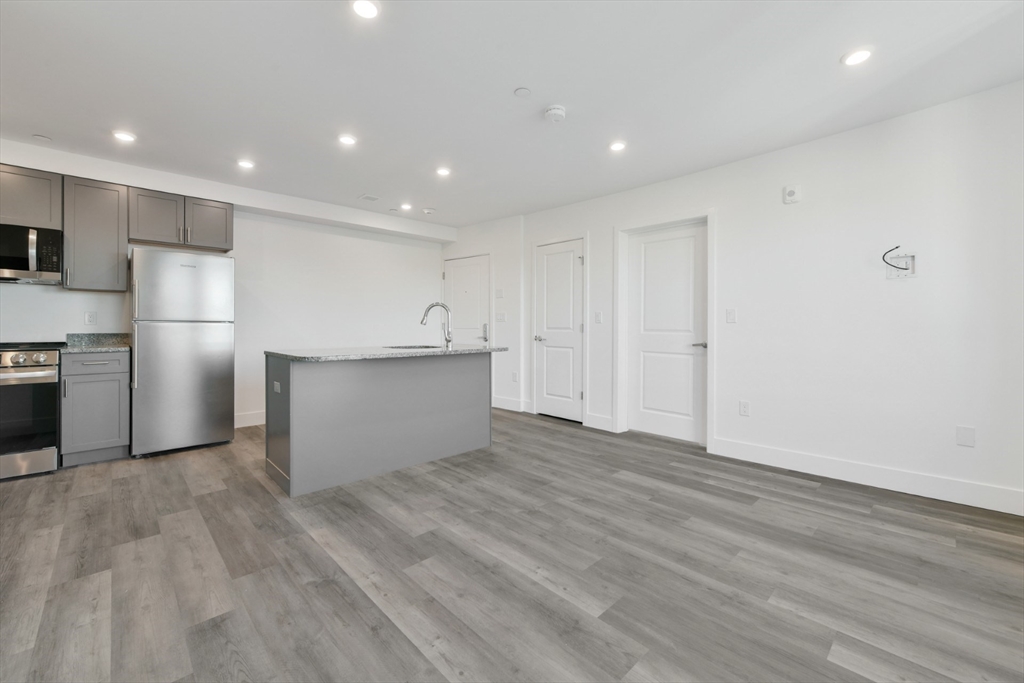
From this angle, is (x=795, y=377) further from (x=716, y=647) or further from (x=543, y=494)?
(x=716, y=647)

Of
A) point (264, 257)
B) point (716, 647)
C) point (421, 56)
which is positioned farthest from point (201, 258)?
point (716, 647)

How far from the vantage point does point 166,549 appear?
6.89ft

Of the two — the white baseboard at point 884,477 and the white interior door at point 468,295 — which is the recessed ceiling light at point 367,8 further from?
the white interior door at point 468,295

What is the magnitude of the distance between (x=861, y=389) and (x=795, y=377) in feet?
1.38

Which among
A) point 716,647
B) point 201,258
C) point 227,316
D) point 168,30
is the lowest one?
point 716,647

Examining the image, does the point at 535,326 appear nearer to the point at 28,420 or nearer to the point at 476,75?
the point at 476,75

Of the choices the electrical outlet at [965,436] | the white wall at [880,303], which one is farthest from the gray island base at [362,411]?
the electrical outlet at [965,436]

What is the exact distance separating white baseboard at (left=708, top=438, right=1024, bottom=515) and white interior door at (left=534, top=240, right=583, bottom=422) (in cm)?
176

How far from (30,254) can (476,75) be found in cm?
376

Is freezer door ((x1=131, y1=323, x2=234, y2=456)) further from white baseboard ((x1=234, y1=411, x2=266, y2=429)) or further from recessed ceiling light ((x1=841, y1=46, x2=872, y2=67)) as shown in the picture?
recessed ceiling light ((x1=841, y1=46, x2=872, y2=67))

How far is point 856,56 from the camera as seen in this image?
7.39 feet

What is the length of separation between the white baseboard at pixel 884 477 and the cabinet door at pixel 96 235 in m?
5.57

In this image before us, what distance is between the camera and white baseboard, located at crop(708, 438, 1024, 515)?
2.60 meters

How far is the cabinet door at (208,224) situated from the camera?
404 centimetres
